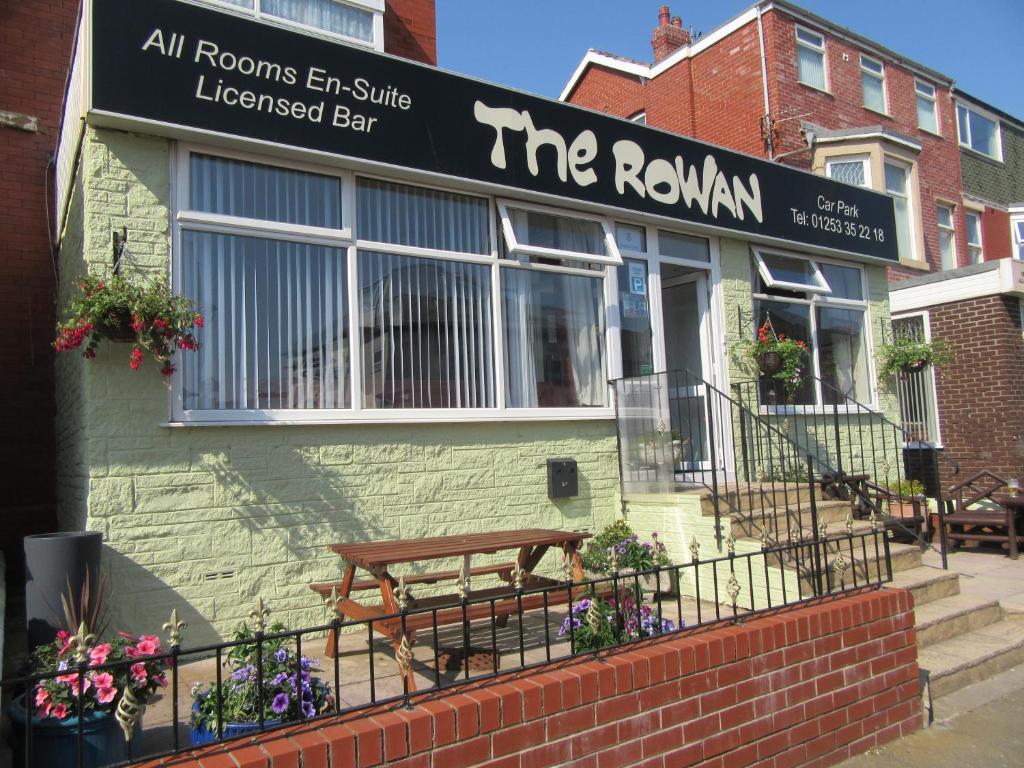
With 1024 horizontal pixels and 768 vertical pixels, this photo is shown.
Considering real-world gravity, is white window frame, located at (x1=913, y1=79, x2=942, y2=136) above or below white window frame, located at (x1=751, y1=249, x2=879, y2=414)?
above

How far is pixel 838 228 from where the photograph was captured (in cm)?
929

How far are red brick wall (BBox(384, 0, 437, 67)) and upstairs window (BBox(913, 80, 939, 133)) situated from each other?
12.6m

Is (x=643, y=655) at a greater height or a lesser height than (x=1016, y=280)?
lesser

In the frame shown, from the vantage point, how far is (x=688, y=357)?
8547 mm

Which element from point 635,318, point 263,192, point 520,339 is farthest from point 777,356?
point 263,192

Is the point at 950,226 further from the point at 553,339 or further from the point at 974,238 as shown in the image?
the point at 553,339

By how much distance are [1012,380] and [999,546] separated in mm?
3873

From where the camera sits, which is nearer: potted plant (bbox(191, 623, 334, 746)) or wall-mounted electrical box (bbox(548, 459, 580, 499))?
potted plant (bbox(191, 623, 334, 746))

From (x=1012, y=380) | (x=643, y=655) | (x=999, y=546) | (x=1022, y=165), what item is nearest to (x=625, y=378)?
(x=643, y=655)

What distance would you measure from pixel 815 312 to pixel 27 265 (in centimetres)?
830

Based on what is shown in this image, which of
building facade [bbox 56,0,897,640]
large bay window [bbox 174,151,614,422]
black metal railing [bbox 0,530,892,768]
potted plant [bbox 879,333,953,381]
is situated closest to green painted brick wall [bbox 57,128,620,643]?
building facade [bbox 56,0,897,640]

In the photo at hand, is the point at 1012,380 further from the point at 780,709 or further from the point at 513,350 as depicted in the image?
the point at 780,709

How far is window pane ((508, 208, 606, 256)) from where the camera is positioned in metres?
6.82

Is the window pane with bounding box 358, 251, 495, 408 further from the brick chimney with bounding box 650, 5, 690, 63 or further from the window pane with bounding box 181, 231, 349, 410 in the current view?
the brick chimney with bounding box 650, 5, 690, 63
